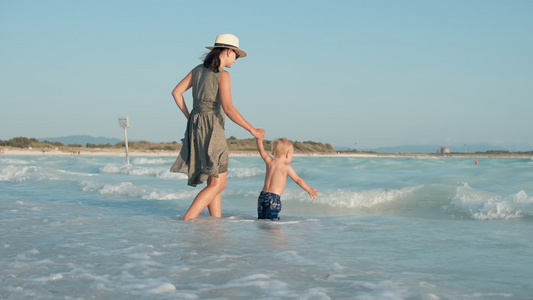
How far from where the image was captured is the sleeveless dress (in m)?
4.90

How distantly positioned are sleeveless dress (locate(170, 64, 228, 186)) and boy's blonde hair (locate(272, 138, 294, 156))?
0.60 metres

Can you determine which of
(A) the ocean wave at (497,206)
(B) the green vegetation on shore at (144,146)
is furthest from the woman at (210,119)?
(B) the green vegetation on shore at (144,146)

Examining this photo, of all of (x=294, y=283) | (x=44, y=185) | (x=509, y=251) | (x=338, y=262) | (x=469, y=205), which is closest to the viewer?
(x=294, y=283)

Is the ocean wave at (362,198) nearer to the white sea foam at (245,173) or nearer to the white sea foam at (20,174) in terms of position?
the white sea foam at (20,174)

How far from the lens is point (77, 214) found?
5707 millimetres

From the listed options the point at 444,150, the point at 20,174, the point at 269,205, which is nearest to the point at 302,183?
the point at 269,205

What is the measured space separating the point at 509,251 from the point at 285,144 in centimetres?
238

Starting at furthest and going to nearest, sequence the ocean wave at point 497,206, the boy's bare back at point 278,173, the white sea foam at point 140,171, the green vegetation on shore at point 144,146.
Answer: the green vegetation on shore at point 144,146, the white sea foam at point 140,171, the ocean wave at point 497,206, the boy's bare back at point 278,173

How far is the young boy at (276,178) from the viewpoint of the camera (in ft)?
17.2

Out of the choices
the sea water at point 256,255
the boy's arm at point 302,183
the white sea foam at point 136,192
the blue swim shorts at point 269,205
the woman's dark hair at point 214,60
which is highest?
the woman's dark hair at point 214,60

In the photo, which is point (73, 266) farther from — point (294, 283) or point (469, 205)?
point (469, 205)

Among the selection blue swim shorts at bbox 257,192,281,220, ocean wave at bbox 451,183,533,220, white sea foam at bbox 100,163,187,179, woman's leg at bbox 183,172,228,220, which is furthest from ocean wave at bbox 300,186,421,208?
white sea foam at bbox 100,163,187,179

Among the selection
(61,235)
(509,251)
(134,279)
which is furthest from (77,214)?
(509,251)

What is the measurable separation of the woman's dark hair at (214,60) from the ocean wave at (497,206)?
153 inches
